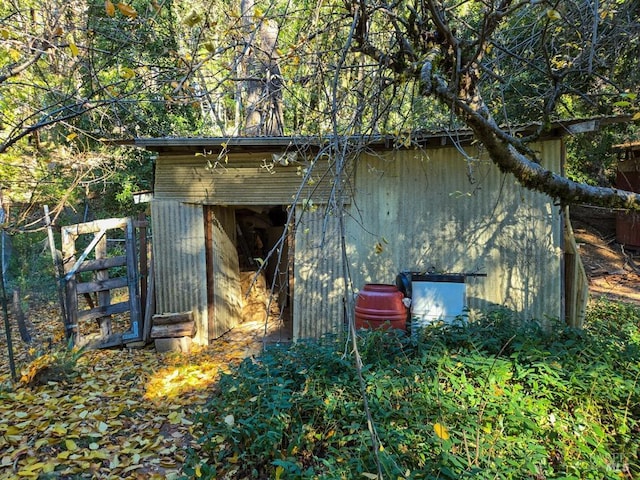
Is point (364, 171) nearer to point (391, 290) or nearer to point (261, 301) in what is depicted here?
point (391, 290)

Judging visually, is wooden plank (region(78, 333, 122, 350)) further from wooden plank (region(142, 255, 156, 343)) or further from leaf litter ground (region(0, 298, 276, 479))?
wooden plank (region(142, 255, 156, 343))

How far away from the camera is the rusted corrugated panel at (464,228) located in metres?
5.39

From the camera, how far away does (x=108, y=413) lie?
169 inches

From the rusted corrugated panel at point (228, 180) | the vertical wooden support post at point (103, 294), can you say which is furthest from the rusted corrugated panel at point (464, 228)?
the vertical wooden support post at point (103, 294)

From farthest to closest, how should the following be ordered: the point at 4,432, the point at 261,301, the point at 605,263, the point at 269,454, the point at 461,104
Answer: the point at 605,263 → the point at 261,301 → the point at 4,432 → the point at 269,454 → the point at 461,104

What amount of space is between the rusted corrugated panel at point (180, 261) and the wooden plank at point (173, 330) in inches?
10.8

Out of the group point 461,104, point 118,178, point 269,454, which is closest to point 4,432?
point 269,454

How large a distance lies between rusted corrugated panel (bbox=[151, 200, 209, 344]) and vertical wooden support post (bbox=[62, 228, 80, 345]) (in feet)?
3.80

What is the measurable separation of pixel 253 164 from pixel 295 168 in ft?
2.24

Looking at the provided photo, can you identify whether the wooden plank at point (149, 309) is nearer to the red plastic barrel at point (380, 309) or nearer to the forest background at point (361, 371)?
the forest background at point (361, 371)

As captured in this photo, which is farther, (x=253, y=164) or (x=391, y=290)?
(x=253, y=164)

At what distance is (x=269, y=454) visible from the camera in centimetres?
301

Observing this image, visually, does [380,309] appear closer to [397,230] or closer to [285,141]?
[397,230]

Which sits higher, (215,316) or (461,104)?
(461,104)
